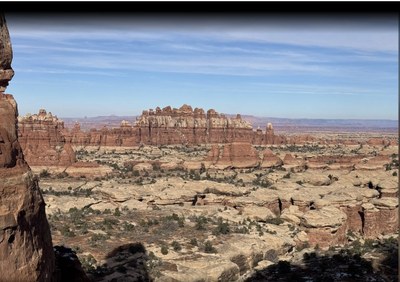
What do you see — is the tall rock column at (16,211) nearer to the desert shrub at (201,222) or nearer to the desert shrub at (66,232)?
the desert shrub at (66,232)

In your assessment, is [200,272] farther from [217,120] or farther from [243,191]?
[217,120]

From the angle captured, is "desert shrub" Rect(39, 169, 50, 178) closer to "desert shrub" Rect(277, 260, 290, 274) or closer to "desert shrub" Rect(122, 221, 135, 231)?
"desert shrub" Rect(122, 221, 135, 231)

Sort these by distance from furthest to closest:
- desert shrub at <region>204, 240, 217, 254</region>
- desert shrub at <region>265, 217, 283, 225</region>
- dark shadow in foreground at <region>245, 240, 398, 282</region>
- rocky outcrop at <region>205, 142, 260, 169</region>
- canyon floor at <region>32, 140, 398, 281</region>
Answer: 1. rocky outcrop at <region>205, 142, 260, 169</region>
2. desert shrub at <region>265, 217, 283, 225</region>
3. desert shrub at <region>204, 240, 217, 254</region>
4. canyon floor at <region>32, 140, 398, 281</region>
5. dark shadow in foreground at <region>245, 240, 398, 282</region>

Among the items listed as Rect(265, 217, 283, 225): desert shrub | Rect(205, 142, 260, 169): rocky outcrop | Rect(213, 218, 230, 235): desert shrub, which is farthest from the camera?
Rect(205, 142, 260, 169): rocky outcrop

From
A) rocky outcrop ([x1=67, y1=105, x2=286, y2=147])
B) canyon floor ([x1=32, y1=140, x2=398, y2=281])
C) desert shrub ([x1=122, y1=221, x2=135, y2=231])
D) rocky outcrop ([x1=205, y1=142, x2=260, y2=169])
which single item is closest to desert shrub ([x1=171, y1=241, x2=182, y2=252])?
canyon floor ([x1=32, y1=140, x2=398, y2=281])

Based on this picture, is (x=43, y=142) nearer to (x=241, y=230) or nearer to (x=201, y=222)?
(x=201, y=222)

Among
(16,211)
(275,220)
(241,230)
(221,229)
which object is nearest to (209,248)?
(221,229)

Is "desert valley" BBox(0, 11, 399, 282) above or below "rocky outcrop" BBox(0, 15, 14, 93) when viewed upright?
below
